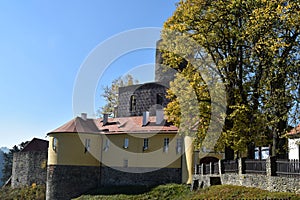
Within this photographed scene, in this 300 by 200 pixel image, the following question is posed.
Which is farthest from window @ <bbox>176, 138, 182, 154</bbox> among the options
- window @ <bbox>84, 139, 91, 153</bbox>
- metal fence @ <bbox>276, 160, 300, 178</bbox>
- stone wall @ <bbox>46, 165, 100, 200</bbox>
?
metal fence @ <bbox>276, 160, 300, 178</bbox>

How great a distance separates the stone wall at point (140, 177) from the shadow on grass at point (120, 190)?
720mm

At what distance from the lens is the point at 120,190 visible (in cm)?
3247

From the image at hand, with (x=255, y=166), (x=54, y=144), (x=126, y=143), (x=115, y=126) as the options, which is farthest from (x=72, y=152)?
(x=255, y=166)

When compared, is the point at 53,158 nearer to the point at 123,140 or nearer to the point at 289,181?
the point at 123,140

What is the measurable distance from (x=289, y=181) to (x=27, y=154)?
33701mm

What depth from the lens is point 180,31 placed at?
70.4ft

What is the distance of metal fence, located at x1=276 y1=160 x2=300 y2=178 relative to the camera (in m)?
14.9

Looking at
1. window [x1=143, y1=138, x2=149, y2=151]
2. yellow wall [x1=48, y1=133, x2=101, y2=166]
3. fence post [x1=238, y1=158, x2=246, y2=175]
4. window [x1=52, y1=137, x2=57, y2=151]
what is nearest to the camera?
fence post [x1=238, y1=158, x2=246, y2=175]

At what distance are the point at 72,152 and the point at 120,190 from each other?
19.9 feet

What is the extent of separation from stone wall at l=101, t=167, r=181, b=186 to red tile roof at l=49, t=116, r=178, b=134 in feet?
11.0

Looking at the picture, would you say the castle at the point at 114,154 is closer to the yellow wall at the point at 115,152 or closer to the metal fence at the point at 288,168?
the yellow wall at the point at 115,152

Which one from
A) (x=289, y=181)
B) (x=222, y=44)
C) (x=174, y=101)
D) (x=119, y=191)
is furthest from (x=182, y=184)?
(x=289, y=181)

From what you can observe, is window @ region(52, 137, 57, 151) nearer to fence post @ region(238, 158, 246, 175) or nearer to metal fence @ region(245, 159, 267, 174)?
fence post @ region(238, 158, 246, 175)

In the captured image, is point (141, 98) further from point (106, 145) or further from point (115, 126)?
point (106, 145)
